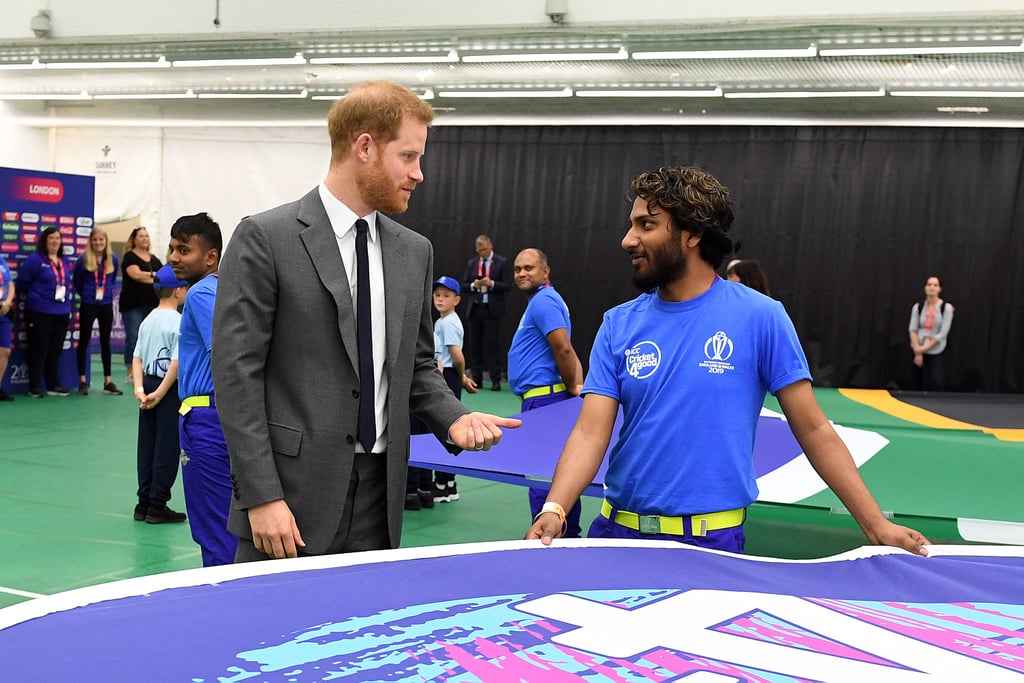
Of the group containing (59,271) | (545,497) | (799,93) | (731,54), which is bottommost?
(545,497)

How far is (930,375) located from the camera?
1296 cm

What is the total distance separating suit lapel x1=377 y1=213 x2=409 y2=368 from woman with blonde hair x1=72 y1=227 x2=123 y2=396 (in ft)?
32.1

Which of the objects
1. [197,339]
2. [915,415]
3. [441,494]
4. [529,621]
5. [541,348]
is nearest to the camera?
[529,621]

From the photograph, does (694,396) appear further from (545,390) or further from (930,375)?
(930,375)

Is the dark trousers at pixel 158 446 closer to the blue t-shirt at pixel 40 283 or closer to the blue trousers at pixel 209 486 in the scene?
the blue trousers at pixel 209 486

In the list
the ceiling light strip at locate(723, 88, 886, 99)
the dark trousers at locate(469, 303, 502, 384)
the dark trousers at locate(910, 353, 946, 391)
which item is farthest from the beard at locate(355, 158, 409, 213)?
the dark trousers at locate(910, 353, 946, 391)

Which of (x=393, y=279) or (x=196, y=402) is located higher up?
(x=393, y=279)

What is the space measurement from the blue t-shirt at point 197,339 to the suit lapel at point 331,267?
5.74ft

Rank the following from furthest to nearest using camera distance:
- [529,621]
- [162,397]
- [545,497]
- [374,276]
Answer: [162,397], [545,497], [374,276], [529,621]

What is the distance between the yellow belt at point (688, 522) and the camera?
2379mm

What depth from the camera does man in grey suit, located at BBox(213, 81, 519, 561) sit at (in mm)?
2004

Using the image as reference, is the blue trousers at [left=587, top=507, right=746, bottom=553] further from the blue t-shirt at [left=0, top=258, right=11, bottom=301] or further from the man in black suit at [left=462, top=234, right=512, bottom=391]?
the man in black suit at [left=462, top=234, right=512, bottom=391]

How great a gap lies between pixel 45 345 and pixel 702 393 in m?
10.1

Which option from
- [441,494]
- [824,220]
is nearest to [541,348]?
[441,494]
